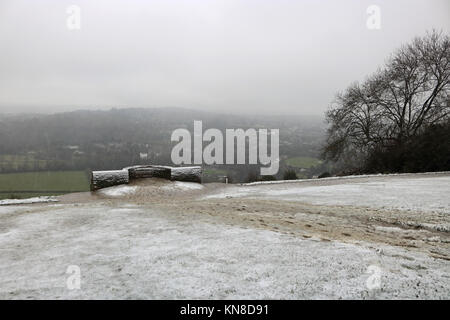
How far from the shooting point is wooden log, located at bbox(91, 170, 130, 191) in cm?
1471

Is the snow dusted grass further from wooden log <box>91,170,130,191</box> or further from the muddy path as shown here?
wooden log <box>91,170,130,191</box>

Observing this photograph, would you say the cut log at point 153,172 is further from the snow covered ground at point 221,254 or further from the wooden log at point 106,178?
the snow covered ground at point 221,254

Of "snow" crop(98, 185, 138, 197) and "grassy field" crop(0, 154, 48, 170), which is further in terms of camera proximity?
"grassy field" crop(0, 154, 48, 170)

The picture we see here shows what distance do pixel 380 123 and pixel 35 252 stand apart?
24.2 meters

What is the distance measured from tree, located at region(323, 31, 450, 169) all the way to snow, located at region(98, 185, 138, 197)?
16.8 metres

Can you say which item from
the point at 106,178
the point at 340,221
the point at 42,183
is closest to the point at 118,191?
the point at 106,178

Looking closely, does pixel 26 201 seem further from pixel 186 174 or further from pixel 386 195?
pixel 386 195

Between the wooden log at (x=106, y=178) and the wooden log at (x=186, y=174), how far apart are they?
2.59 metres

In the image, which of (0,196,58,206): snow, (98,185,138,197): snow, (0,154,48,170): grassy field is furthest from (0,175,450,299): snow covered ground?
(0,154,48,170): grassy field

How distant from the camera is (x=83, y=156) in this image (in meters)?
48.5

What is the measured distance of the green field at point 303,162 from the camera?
37.6 metres

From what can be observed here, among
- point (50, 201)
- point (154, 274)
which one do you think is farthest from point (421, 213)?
point (50, 201)

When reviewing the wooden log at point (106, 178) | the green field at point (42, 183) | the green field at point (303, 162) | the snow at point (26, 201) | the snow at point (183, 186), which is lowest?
the green field at point (42, 183)

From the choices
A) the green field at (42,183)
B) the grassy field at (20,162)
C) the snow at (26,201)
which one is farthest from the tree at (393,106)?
the grassy field at (20,162)
